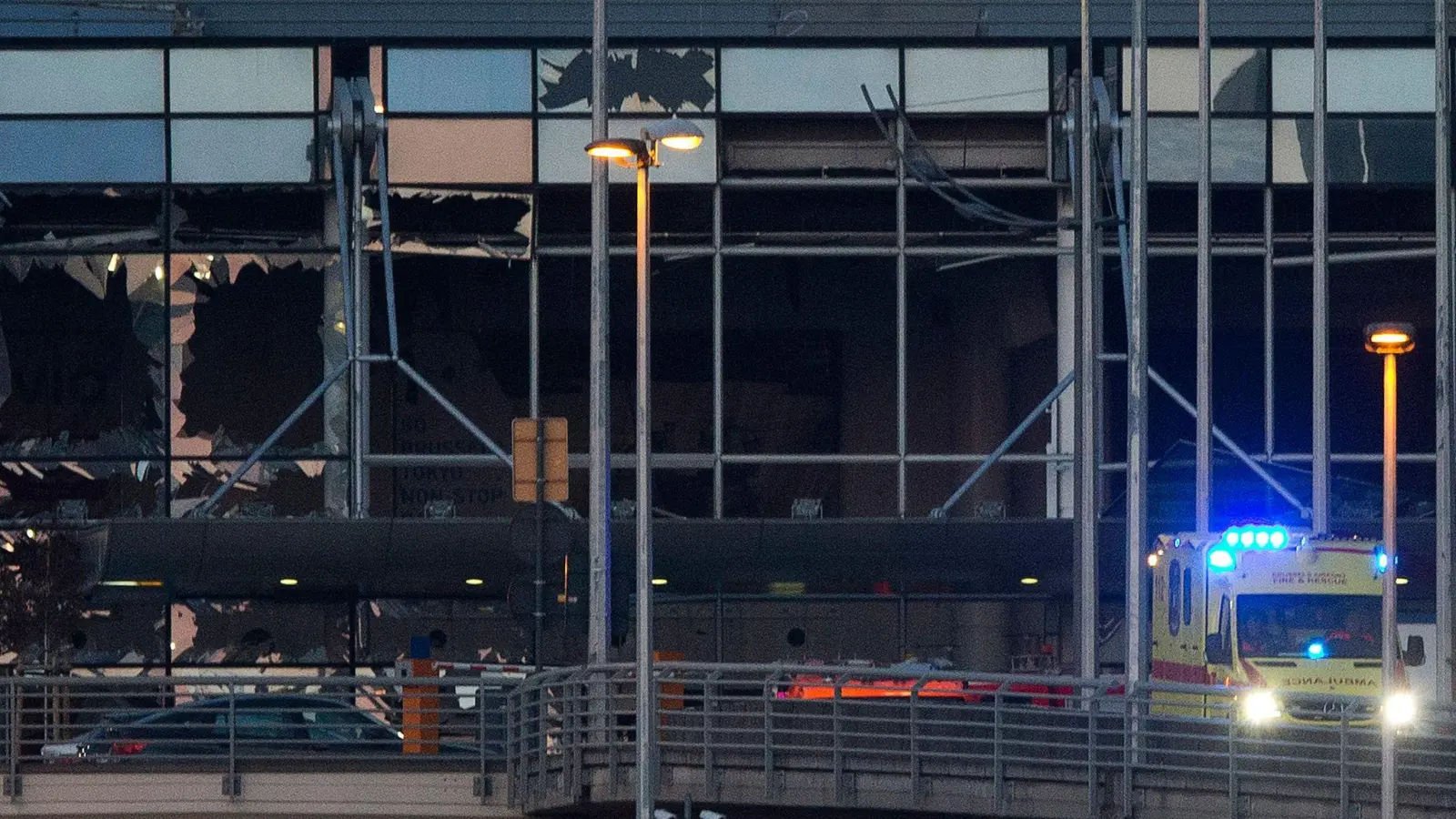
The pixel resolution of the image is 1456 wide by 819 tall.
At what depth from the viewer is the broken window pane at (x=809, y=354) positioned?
39500 mm

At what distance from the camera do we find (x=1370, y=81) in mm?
39344

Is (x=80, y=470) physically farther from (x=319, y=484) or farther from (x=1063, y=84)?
(x=1063, y=84)

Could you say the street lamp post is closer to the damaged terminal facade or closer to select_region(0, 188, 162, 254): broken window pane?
the damaged terminal facade

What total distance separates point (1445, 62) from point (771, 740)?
50.2ft

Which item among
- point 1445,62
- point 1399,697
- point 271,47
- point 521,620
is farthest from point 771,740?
point 271,47

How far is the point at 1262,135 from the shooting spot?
1553 inches

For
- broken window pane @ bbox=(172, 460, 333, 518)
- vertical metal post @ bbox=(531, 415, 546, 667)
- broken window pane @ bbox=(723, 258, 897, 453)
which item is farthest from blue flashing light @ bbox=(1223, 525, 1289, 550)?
broken window pane @ bbox=(172, 460, 333, 518)

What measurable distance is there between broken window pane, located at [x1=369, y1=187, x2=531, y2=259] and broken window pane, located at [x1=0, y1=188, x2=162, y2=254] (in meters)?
3.15

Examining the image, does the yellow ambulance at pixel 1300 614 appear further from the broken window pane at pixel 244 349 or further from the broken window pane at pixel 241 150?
the broken window pane at pixel 241 150

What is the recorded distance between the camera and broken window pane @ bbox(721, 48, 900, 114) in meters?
39.1

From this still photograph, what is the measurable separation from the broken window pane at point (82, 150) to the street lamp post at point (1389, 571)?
19.9m

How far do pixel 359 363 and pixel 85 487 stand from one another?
4154 mm

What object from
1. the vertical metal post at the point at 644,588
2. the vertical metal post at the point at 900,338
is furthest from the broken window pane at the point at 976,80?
the vertical metal post at the point at 644,588

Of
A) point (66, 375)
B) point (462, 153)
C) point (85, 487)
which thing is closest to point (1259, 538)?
point (462, 153)
